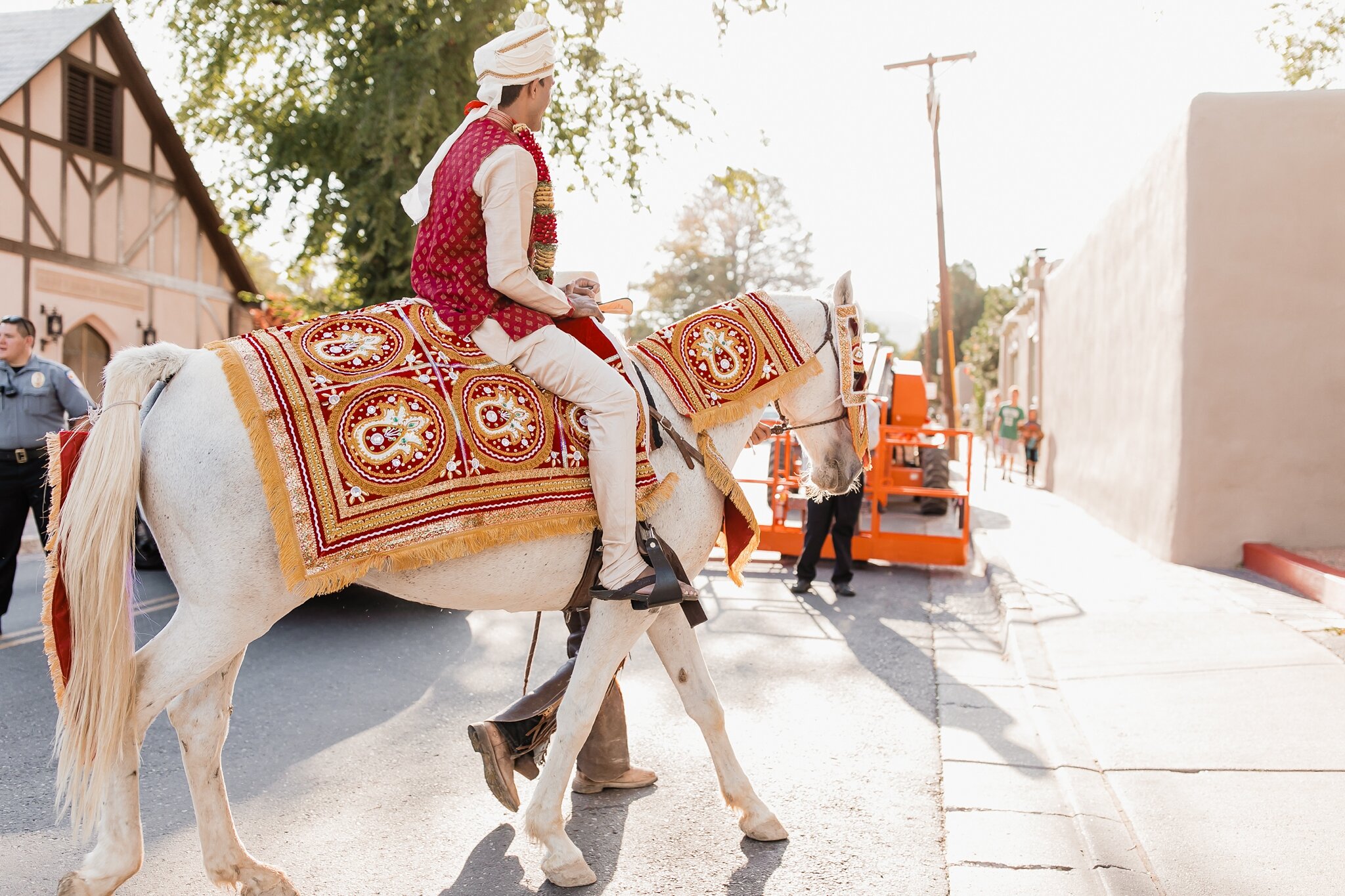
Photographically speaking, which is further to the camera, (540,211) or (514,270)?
(540,211)

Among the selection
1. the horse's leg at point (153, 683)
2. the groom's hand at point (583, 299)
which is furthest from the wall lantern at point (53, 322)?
the horse's leg at point (153, 683)

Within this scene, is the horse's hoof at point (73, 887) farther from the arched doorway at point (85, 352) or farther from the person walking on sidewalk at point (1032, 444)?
the person walking on sidewalk at point (1032, 444)

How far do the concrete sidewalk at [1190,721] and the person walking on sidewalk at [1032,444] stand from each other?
434 inches

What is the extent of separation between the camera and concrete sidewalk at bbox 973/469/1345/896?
135 inches

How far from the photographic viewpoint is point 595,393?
10.5 ft

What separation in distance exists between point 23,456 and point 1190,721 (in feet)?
22.6

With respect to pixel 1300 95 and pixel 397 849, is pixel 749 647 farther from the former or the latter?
pixel 1300 95

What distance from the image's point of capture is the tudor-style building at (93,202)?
49.2ft

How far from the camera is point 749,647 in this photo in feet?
22.0

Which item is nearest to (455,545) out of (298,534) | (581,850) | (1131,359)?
(298,534)

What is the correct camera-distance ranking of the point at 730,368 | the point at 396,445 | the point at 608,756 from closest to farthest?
the point at 396,445, the point at 730,368, the point at 608,756

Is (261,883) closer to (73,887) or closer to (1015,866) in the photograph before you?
(73,887)

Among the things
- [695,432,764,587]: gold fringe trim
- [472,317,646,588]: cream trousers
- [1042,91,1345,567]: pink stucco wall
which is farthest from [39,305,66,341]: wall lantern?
[1042,91,1345,567]: pink stucco wall

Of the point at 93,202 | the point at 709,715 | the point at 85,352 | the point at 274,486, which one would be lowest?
the point at 709,715
